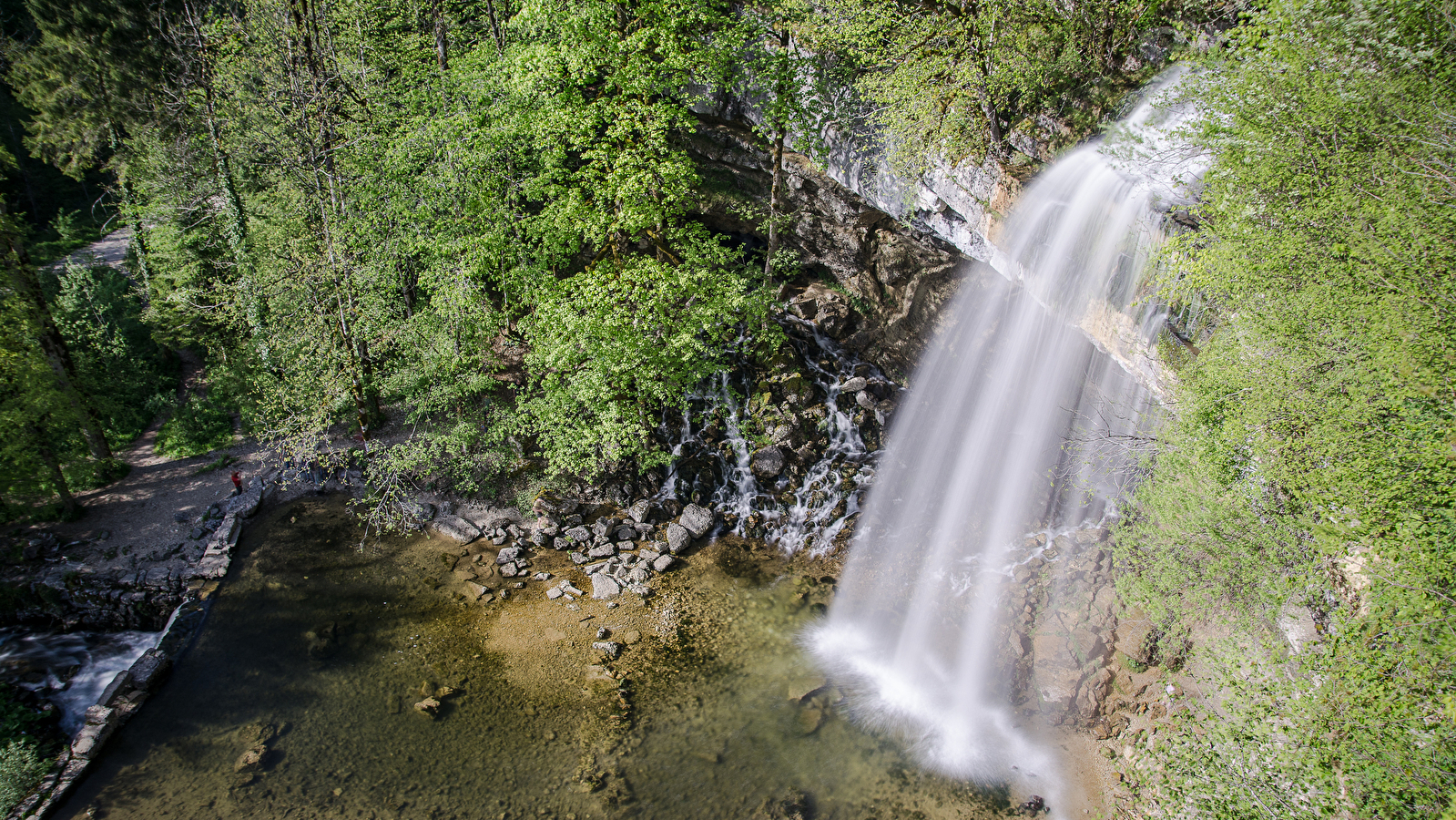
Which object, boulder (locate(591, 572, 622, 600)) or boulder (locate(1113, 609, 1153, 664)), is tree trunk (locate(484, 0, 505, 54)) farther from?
boulder (locate(1113, 609, 1153, 664))

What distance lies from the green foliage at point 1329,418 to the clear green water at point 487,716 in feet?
15.2

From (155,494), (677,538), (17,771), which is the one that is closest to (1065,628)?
(677,538)

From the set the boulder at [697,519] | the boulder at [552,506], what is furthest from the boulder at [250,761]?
the boulder at [697,519]

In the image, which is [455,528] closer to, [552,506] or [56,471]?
[552,506]

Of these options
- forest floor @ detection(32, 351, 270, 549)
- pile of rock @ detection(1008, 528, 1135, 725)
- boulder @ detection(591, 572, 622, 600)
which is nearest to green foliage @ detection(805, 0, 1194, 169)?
pile of rock @ detection(1008, 528, 1135, 725)

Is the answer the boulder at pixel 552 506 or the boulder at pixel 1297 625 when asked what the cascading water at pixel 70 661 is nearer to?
the boulder at pixel 552 506

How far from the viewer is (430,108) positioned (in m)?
16.0

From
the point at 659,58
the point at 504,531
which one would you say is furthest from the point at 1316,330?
the point at 504,531

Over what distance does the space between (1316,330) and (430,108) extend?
18.6 m

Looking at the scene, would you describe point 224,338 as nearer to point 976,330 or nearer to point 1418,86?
point 976,330

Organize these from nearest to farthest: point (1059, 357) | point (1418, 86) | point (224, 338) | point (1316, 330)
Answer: point (1418, 86), point (1316, 330), point (1059, 357), point (224, 338)

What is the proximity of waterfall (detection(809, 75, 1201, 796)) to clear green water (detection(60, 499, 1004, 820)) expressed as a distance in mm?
1248

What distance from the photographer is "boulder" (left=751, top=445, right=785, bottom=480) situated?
1599 cm

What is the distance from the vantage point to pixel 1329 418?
7.33 metres
